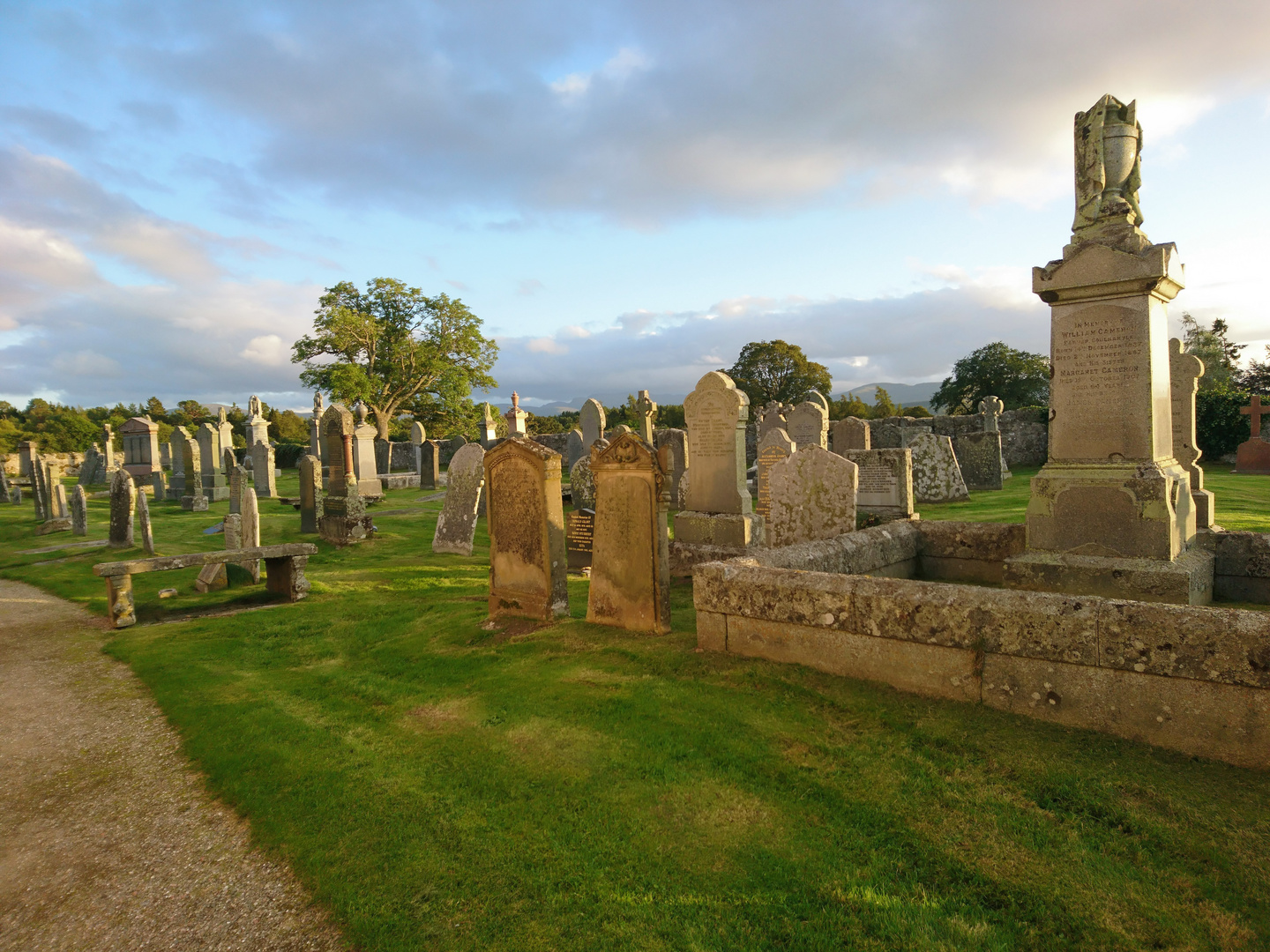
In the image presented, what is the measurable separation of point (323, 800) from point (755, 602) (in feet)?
9.50

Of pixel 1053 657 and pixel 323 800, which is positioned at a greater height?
pixel 1053 657

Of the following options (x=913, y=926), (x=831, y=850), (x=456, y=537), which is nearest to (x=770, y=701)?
(x=831, y=850)

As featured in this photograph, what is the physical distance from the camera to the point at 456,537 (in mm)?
11625

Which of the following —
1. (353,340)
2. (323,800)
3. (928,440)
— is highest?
(353,340)

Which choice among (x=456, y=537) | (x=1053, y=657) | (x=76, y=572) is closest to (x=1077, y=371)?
(x=1053, y=657)

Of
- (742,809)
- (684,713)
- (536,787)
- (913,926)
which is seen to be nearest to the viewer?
(913,926)

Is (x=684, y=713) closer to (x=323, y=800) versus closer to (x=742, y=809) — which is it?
(x=742, y=809)

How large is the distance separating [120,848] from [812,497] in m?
7.20

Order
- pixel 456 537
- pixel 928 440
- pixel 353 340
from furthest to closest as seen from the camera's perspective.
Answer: pixel 353 340 < pixel 928 440 < pixel 456 537

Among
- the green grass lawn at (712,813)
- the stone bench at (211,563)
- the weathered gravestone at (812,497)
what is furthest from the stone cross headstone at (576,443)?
the green grass lawn at (712,813)

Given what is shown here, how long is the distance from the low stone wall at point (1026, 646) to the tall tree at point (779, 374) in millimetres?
44874

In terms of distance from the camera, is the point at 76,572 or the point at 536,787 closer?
the point at 536,787

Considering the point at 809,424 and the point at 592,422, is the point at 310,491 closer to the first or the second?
the point at 592,422

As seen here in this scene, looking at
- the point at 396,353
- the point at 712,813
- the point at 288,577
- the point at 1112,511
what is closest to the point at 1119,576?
the point at 1112,511
